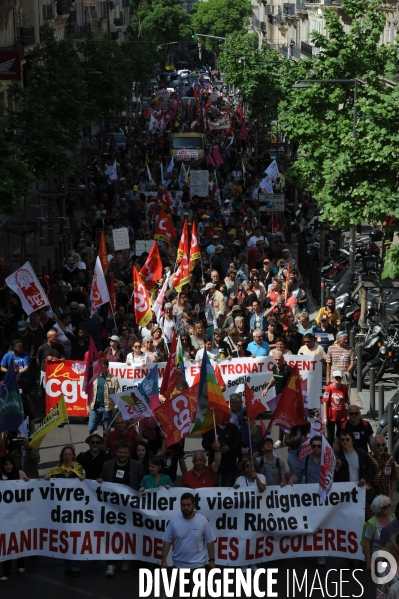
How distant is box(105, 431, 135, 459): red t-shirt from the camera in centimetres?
1331

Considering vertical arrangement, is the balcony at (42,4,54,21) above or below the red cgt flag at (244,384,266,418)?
below

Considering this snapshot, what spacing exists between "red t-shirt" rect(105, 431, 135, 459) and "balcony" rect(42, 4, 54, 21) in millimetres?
47800

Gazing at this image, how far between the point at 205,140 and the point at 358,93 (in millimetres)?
24890

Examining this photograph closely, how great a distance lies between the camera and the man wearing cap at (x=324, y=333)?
19000mm

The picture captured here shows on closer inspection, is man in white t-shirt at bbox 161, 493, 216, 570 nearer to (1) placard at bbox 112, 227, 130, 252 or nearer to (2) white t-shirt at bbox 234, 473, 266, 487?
(2) white t-shirt at bbox 234, 473, 266, 487

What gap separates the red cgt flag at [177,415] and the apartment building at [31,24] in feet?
47.5

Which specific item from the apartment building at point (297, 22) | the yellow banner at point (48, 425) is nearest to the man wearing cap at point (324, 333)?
the yellow banner at point (48, 425)

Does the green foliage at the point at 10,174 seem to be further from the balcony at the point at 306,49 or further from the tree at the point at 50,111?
the balcony at the point at 306,49

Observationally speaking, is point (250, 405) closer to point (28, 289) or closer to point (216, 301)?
point (28, 289)

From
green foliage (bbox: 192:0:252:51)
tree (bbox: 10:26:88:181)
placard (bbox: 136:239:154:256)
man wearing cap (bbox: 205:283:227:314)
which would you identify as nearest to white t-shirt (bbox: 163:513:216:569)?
man wearing cap (bbox: 205:283:227:314)

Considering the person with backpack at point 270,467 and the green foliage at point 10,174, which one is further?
the green foliage at point 10,174

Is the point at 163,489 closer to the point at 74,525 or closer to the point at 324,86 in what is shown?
the point at 74,525

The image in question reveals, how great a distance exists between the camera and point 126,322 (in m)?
18.9

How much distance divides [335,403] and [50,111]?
17040 mm
